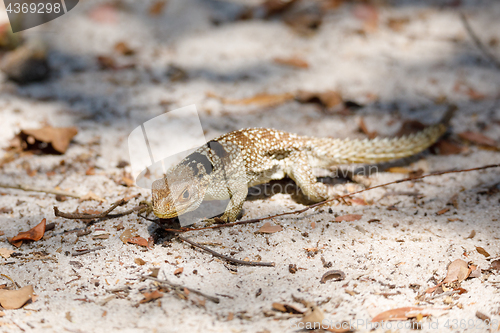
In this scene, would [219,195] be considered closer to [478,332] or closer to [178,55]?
[478,332]

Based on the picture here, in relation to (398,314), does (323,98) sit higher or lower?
higher

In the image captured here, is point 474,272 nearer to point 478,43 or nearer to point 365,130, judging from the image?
point 365,130

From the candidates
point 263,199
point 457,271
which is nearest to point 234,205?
point 263,199

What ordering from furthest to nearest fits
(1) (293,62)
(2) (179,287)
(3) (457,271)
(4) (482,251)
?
(1) (293,62) < (4) (482,251) < (3) (457,271) < (2) (179,287)

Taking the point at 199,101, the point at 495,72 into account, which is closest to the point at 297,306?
the point at 199,101

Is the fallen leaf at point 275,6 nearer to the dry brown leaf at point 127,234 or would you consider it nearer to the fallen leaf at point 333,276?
the dry brown leaf at point 127,234

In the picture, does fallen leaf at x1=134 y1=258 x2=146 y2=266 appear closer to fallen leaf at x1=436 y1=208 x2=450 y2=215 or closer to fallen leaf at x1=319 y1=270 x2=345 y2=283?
fallen leaf at x1=319 y1=270 x2=345 y2=283
